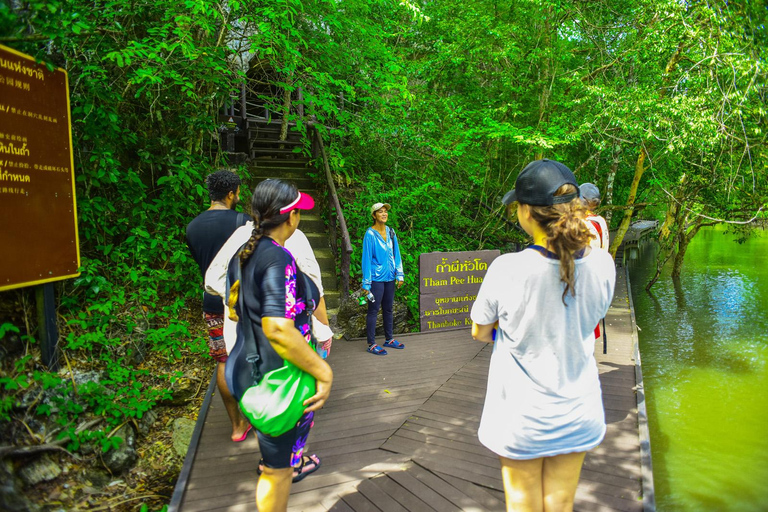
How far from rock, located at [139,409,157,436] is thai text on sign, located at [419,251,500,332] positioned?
343cm

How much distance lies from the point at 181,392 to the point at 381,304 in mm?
2340

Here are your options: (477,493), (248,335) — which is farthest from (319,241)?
(248,335)

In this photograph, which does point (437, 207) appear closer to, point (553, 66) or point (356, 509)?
point (553, 66)

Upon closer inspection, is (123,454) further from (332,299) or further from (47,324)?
(332,299)

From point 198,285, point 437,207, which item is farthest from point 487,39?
point 198,285

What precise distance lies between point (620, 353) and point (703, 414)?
231 centimetres

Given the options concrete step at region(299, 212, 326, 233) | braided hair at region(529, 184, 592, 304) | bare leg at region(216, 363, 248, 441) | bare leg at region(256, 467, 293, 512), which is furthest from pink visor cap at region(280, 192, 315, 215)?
concrete step at region(299, 212, 326, 233)

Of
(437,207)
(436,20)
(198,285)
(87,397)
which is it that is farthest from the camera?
(436,20)

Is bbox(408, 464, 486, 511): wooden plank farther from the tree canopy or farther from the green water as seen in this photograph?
the green water

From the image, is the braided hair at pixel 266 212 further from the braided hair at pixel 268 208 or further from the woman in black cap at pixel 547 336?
the woman in black cap at pixel 547 336

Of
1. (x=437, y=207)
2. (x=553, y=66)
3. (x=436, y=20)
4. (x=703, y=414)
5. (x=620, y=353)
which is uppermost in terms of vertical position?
(x=436, y=20)

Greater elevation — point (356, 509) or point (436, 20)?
point (436, 20)

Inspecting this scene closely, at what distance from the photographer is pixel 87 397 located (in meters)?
3.63

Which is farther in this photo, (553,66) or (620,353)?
(553,66)
